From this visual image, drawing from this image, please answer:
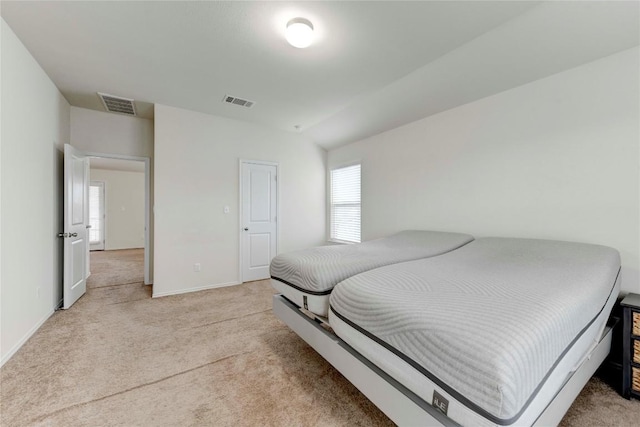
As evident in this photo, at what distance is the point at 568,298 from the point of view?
4.13 ft

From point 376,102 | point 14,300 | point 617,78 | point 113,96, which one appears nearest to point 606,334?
point 617,78

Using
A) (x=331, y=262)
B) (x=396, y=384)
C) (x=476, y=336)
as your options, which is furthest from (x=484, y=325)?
(x=331, y=262)

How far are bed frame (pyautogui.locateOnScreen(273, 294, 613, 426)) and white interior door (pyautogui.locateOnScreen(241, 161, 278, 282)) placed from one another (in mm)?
2526

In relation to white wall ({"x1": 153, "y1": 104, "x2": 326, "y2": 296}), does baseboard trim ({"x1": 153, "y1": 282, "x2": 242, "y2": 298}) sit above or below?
below

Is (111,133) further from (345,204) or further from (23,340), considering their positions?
(345,204)

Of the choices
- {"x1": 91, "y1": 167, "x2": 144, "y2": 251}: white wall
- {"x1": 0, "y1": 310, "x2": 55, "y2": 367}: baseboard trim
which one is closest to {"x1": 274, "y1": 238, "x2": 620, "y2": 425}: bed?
{"x1": 0, "y1": 310, "x2": 55, "y2": 367}: baseboard trim

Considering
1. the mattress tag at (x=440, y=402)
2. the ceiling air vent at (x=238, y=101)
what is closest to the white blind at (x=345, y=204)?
the ceiling air vent at (x=238, y=101)

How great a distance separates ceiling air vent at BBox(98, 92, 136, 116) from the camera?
3257 millimetres

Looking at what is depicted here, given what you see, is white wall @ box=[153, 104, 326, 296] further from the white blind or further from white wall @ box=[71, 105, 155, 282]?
the white blind

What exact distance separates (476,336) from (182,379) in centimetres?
189

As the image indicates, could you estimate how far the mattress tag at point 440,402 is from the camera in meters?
0.96

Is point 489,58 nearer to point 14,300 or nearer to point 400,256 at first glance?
point 400,256

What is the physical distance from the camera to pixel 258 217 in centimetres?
435

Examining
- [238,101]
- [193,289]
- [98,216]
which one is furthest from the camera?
[98,216]
